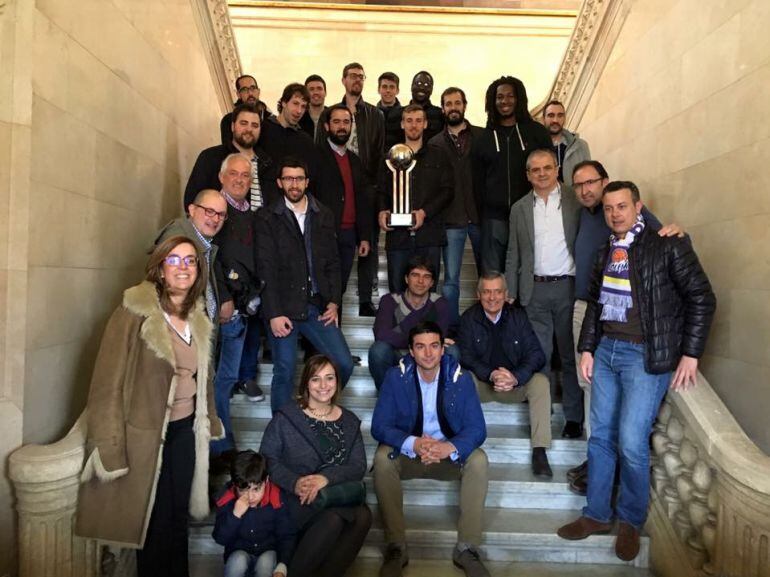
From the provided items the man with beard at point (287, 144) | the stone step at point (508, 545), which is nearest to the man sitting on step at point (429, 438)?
the stone step at point (508, 545)

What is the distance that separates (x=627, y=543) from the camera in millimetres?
2932

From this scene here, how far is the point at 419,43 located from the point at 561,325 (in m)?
6.07

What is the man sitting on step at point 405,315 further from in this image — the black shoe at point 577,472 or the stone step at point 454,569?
the stone step at point 454,569

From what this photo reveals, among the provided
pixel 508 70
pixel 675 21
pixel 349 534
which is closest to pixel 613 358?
pixel 349 534

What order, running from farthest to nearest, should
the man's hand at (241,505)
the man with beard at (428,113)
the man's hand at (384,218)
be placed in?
the man with beard at (428,113), the man's hand at (384,218), the man's hand at (241,505)

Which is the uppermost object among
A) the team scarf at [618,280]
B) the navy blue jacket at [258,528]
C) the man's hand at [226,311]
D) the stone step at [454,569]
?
the team scarf at [618,280]

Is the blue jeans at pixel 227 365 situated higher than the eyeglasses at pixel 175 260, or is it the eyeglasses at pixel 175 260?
the eyeglasses at pixel 175 260

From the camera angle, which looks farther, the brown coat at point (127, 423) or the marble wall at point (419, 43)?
the marble wall at point (419, 43)

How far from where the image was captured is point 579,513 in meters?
3.28

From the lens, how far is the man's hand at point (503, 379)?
3523mm

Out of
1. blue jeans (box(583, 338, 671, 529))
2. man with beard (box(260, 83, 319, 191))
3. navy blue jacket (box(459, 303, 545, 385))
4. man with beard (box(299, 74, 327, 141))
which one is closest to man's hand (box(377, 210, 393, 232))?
man with beard (box(260, 83, 319, 191))

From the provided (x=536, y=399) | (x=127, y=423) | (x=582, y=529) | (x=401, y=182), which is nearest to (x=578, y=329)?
(x=536, y=399)

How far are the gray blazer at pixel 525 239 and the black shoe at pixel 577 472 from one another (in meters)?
1.06

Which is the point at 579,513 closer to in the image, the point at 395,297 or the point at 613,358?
the point at 613,358
